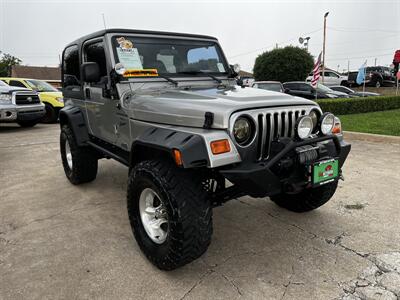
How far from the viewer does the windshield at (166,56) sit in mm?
3322

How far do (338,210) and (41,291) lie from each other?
9.95ft

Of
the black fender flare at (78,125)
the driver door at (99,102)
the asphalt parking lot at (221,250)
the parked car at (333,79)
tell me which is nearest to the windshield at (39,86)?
the asphalt parking lot at (221,250)

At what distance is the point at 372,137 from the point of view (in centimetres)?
738

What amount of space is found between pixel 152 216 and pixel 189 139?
0.89 meters

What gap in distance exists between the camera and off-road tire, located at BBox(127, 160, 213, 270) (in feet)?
7.45

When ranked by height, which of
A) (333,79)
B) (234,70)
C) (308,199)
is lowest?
(308,199)

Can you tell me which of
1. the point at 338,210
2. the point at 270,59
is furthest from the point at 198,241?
the point at 270,59

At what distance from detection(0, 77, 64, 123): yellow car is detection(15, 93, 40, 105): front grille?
1424 mm

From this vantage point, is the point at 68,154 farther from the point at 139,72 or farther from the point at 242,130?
the point at 242,130

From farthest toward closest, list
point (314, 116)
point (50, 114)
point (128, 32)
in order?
1. point (50, 114)
2. point (128, 32)
3. point (314, 116)

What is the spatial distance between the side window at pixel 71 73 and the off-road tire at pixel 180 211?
2.39 metres

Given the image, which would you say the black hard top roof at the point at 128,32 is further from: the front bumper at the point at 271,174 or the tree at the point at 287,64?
the tree at the point at 287,64

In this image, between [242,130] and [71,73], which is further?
[71,73]

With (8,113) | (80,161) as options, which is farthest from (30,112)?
(80,161)
